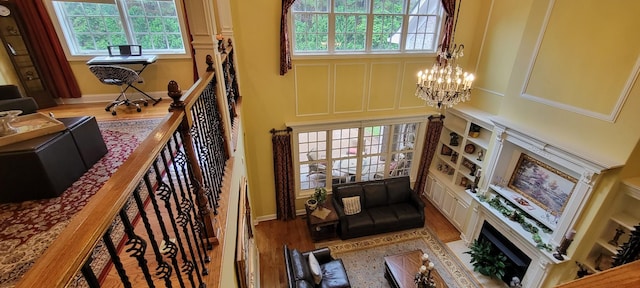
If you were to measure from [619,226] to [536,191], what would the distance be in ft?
3.36

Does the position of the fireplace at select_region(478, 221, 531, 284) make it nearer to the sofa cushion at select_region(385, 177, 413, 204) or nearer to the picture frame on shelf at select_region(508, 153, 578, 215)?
the picture frame on shelf at select_region(508, 153, 578, 215)

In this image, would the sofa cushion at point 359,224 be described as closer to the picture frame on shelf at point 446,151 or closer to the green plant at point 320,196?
the green plant at point 320,196

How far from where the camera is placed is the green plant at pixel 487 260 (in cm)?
461

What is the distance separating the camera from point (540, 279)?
409cm

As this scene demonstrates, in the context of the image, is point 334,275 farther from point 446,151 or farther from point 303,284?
point 446,151

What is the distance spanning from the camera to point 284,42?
4.62m

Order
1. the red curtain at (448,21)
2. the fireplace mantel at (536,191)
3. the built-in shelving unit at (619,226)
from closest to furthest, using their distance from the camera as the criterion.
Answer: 1. the built-in shelving unit at (619,226)
2. the fireplace mantel at (536,191)
3. the red curtain at (448,21)

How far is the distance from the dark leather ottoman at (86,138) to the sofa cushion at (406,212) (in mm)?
5170

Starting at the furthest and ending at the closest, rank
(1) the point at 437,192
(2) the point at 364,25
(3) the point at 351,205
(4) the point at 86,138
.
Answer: (1) the point at 437,192, (3) the point at 351,205, (2) the point at 364,25, (4) the point at 86,138

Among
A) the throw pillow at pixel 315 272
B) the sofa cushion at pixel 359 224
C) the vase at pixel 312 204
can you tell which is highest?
the vase at pixel 312 204

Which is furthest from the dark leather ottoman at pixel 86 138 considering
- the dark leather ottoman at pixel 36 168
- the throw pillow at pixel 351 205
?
the throw pillow at pixel 351 205

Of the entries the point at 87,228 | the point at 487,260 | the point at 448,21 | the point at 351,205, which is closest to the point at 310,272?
the point at 351,205

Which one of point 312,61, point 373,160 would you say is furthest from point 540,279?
point 312,61

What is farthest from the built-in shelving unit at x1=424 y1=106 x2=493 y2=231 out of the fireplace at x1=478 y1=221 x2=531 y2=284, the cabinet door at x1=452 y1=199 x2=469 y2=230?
the fireplace at x1=478 y1=221 x2=531 y2=284
